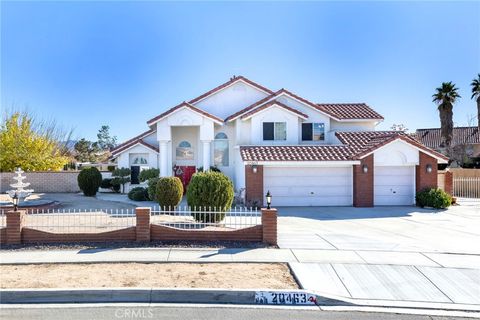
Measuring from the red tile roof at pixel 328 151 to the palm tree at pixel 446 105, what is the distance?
21958 mm

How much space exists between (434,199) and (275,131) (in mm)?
9520

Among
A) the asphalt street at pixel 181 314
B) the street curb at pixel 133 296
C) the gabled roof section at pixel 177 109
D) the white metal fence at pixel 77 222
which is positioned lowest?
the asphalt street at pixel 181 314

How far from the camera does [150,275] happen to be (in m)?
7.04

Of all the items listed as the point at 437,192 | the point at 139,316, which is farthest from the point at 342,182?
the point at 139,316

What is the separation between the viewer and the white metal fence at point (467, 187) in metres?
22.5

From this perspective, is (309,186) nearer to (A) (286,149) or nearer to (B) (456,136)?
(A) (286,149)

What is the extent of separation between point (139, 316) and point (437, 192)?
56.0 ft

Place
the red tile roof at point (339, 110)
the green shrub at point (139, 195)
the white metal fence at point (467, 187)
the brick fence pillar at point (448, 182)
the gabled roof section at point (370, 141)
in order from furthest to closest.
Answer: the white metal fence at point (467, 187) < the red tile roof at point (339, 110) < the green shrub at point (139, 195) < the brick fence pillar at point (448, 182) < the gabled roof section at point (370, 141)

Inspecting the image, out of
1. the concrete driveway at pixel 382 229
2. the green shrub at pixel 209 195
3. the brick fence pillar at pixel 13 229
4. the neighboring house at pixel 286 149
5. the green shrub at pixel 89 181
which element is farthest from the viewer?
the green shrub at pixel 89 181

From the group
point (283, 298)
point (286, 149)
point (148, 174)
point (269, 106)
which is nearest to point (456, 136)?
point (269, 106)

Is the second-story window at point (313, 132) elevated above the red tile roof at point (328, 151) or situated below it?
above

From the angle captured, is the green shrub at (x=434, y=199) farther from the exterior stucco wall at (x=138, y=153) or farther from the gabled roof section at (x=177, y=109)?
the exterior stucco wall at (x=138, y=153)

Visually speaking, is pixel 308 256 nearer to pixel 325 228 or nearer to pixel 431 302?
pixel 431 302
